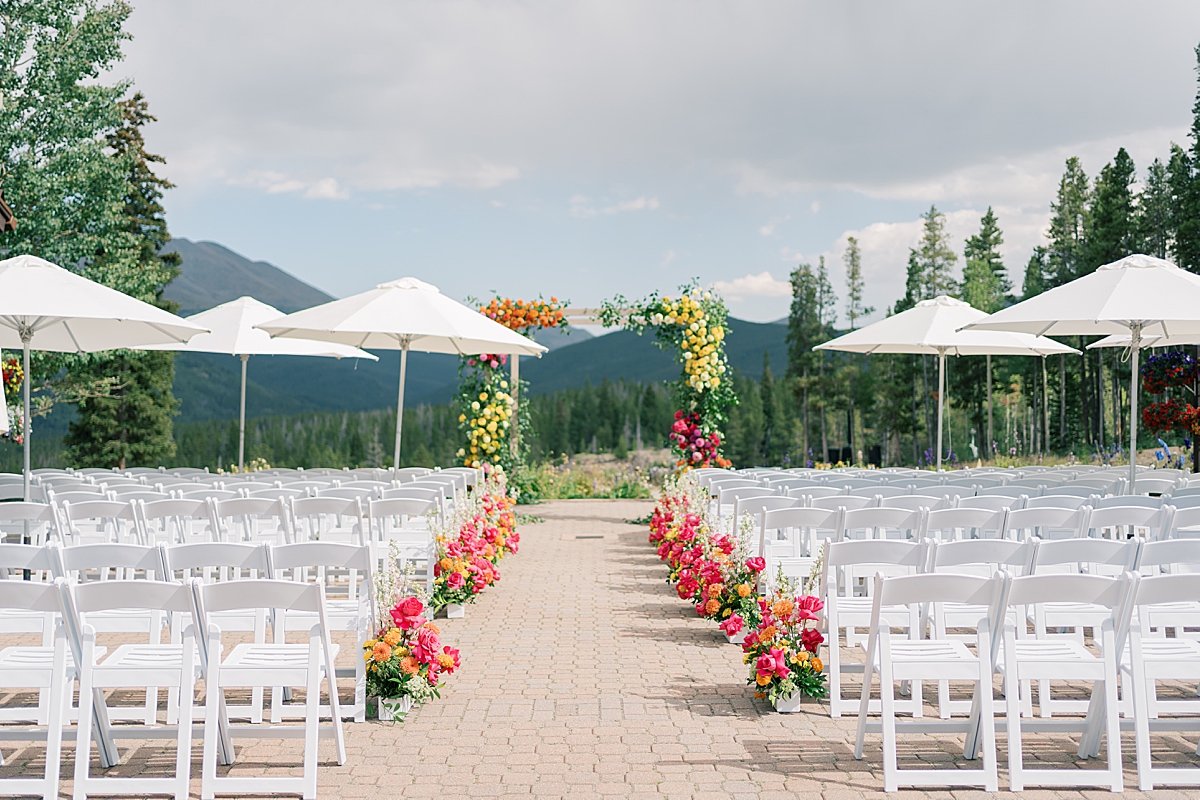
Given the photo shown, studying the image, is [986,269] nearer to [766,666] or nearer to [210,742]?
[766,666]

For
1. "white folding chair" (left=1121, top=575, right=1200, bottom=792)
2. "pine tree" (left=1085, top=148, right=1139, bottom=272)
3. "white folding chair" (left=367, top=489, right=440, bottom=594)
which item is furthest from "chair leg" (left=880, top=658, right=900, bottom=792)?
"pine tree" (left=1085, top=148, right=1139, bottom=272)

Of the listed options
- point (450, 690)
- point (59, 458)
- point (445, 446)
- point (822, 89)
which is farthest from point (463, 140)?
point (445, 446)

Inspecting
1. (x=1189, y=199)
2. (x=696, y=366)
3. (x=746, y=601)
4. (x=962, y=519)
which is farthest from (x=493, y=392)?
(x=1189, y=199)

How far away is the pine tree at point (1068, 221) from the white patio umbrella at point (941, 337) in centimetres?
3525

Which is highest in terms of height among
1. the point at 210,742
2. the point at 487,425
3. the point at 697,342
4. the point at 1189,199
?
the point at 1189,199

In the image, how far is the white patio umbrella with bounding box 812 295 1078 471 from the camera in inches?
407

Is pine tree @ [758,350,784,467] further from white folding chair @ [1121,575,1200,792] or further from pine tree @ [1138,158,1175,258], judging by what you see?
white folding chair @ [1121,575,1200,792]

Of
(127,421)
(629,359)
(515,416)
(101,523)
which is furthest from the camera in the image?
(629,359)

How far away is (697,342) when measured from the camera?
13.6 metres

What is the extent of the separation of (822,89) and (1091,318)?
10503mm

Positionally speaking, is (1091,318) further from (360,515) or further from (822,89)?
(822,89)

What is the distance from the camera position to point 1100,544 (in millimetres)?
4207

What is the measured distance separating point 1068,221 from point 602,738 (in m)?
46.4

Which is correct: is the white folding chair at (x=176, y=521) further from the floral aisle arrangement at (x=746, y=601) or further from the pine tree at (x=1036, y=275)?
the pine tree at (x=1036, y=275)
